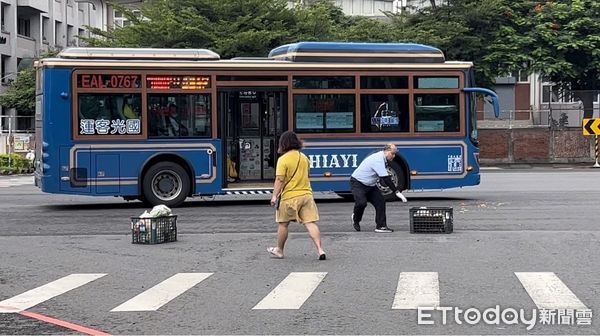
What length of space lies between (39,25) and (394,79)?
48.0 meters

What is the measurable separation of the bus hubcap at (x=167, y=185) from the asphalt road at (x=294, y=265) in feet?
1.97

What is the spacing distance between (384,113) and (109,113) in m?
6.22

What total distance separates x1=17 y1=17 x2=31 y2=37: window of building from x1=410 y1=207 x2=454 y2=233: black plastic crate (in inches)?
2089

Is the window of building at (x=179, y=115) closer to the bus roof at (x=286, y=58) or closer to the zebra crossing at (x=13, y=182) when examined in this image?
the bus roof at (x=286, y=58)

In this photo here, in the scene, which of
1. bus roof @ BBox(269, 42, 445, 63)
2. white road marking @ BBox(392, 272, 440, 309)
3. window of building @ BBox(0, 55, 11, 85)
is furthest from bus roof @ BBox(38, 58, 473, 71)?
window of building @ BBox(0, 55, 11, 85)

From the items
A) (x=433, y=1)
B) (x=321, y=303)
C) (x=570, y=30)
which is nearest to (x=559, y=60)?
(x=570, y=30)

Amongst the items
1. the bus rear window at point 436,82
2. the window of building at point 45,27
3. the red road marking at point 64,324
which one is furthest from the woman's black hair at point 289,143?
the window of building at point 45,27

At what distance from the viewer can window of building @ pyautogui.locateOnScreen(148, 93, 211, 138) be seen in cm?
1917

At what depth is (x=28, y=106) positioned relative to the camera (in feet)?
169

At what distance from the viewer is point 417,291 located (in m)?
9.57

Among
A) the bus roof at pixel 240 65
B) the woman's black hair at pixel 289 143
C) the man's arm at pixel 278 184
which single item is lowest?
the man's arm at pixel 278 184

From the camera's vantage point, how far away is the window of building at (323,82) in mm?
19875

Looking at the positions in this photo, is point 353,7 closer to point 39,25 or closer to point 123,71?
point 39,25

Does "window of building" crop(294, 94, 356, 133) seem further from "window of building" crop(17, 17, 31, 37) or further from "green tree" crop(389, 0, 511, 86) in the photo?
"window of building" crop(17, 17, 31, 37)
